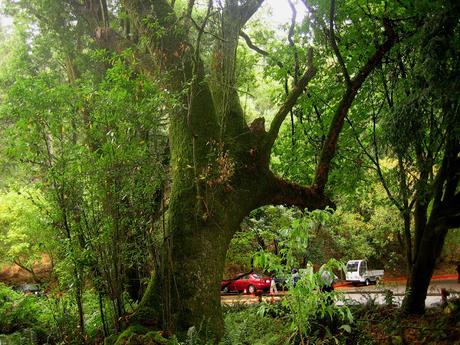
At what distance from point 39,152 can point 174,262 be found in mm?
2544

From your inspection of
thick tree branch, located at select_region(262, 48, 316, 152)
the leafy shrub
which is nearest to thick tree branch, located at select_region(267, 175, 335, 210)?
thick tree branch, located at select_region(262, 48, 316, 152)

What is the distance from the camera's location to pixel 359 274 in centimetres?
2283

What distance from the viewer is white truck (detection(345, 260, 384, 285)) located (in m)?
22.8

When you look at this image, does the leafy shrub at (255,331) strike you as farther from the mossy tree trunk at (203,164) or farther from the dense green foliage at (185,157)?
the mossy tree trunk at (203,164)

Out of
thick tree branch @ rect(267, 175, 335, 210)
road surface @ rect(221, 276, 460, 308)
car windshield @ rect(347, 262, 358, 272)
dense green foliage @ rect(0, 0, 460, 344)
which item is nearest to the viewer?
dense green foliage @ rect(0, 0, 460, 344)

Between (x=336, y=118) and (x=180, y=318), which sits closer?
(x=180, y=318)

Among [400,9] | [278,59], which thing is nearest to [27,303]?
[278,59]

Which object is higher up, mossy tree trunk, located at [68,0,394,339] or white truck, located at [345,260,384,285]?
mossy tree trunk, located at [68,0,394,339]

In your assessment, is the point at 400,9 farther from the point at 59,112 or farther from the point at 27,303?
the point at 27,303

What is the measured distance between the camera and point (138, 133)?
18.1 ft

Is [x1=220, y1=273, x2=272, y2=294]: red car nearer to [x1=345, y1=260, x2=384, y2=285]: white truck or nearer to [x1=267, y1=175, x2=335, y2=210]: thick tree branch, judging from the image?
[x1=345, y1=260, x2=384, y2=285]: white truck

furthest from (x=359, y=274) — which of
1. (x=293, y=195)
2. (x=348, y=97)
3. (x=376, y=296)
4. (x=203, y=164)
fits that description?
(x=203, y=164)

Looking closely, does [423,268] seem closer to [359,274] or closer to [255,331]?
[255,331]

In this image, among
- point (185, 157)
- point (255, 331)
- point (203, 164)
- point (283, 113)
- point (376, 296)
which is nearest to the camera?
point (203, 164)
